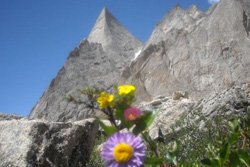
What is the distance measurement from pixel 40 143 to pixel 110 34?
50321mm

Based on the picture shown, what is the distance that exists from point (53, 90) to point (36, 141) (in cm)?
3858

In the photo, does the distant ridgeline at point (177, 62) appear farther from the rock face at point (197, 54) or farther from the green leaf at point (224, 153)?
the green leaf at point (224, 153)

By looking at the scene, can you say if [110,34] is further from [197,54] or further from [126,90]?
[126,90]

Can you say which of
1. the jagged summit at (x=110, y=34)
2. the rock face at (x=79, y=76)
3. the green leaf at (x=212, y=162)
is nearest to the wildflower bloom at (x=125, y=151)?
the green leaf at (x=212, y=162)

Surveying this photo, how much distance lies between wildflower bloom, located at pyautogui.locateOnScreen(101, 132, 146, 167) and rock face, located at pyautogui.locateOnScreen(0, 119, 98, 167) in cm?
482

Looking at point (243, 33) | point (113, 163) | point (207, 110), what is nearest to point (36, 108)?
point (243, 33)

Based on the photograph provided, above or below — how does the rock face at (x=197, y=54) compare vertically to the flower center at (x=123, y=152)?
above

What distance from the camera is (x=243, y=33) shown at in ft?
109

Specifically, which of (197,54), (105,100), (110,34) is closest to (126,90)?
(105,100)

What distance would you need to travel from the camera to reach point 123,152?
1.88 m

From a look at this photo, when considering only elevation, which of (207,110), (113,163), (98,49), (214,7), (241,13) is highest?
(98,49)

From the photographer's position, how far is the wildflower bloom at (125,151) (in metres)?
1.85

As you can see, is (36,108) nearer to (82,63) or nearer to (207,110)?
(82,63)

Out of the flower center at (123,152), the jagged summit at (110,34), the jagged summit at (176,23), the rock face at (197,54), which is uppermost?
the jagged summit at (110,34)
